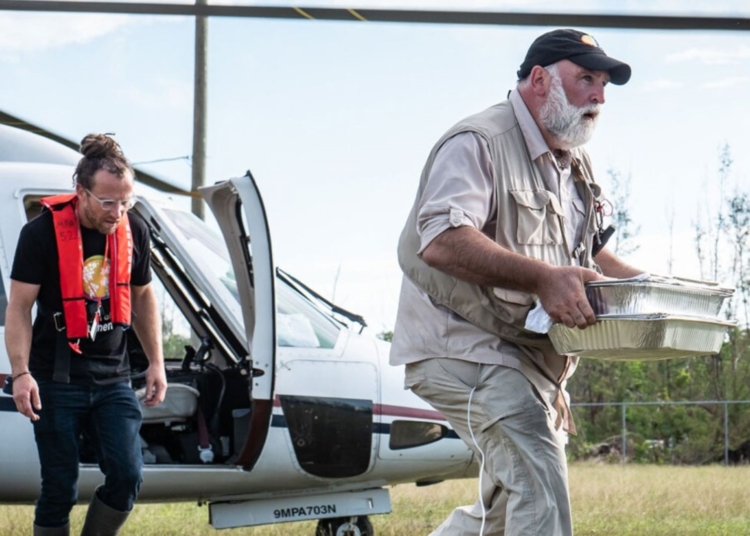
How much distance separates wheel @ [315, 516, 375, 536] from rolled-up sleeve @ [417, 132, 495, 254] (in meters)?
3.22

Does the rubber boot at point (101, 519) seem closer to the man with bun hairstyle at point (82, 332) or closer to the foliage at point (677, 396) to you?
the man with bun hairstyle at point (82, 332)

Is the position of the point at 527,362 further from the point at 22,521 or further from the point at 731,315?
the point at 731,315

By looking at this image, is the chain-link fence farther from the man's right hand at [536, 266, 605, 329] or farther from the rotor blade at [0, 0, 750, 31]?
the man's right hand at [536, 266, 605, 329]

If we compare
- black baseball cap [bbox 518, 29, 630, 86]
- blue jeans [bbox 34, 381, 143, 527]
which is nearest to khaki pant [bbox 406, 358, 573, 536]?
black baseball cap [bbox 518, 29, 630, 86]

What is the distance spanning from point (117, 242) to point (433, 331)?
152 centimetres

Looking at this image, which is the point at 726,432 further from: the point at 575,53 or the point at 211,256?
the point at 575,53

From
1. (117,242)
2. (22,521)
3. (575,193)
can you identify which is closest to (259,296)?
(117,242)

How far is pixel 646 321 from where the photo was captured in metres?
3.12

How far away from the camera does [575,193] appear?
382 centimetres

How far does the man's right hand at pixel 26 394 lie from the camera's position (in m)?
4.26

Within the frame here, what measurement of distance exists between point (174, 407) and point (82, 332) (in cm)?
174

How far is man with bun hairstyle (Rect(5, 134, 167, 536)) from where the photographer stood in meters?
4.44

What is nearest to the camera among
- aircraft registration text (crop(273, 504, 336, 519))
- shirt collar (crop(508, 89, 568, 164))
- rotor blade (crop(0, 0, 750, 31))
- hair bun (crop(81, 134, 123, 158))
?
shirt collar (crop(508, 89, 568, 164))

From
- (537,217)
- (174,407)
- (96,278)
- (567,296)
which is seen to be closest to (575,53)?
(537,217)
